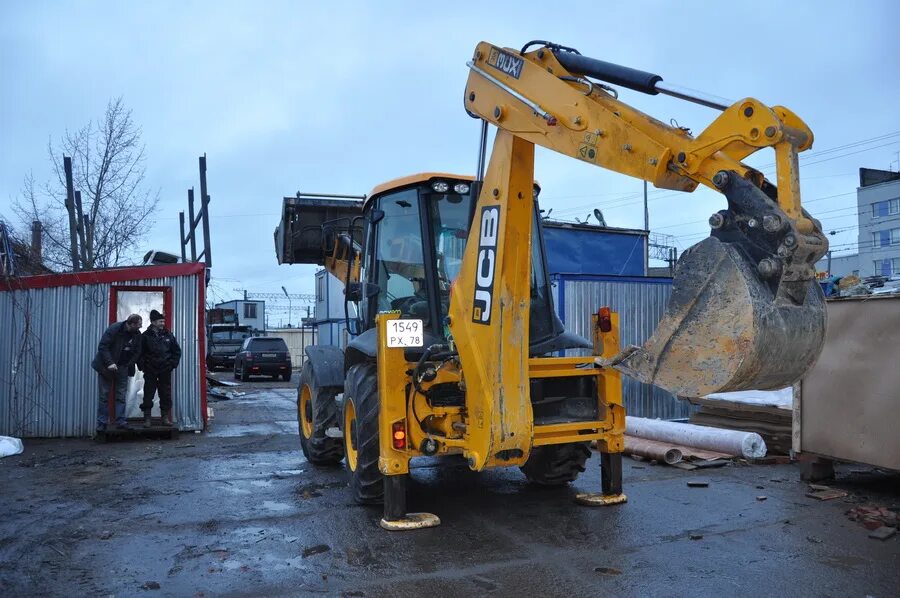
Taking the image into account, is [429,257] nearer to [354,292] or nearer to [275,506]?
[354,292]

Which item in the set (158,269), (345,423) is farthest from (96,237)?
(345,423)

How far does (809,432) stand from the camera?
23.0 ft

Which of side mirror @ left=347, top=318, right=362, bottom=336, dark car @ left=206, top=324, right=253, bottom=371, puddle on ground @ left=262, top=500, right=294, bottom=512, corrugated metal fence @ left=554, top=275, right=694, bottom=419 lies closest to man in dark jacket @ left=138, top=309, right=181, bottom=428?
side mirror @ left=347, top=318, right=362, bottom=336

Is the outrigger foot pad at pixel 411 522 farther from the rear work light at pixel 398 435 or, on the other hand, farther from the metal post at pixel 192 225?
the metal post at pixel 192 225

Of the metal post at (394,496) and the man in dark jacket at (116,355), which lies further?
the man in dark jacket at (116,355)

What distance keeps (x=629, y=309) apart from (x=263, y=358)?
14779 mm

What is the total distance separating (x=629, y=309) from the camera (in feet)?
37.6

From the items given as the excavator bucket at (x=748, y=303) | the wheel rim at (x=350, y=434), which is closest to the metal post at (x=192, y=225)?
the wheel rim at (x=350, y=434)

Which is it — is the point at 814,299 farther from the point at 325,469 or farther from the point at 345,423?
the point at 325,469

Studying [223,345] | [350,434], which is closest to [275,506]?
[350,434]

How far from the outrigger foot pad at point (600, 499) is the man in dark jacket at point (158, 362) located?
6732mm

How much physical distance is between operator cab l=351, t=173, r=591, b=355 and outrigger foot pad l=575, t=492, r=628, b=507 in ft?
4.30

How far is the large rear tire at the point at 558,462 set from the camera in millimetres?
6496

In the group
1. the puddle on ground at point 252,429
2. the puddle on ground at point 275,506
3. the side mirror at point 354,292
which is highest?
the side mirror at point 354,292
